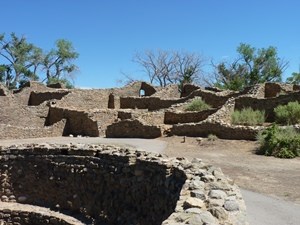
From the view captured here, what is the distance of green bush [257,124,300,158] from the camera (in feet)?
54.2

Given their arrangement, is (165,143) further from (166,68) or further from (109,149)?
(166,68)

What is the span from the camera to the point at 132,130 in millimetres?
23688

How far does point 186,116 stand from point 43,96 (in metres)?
15.4

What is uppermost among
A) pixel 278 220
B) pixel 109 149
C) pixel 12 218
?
pixel 109 149

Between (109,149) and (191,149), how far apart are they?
8041mm

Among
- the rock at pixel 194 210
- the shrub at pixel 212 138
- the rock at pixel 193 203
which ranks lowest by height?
the rock at pixel 194 210

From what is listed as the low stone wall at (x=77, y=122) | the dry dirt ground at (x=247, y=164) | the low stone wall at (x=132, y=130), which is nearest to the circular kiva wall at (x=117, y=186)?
the dry dirt ground at (x=247, y=164)

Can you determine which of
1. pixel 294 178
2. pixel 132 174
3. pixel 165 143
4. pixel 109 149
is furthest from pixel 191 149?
pixel 132 174

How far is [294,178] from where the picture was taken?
1247 centimetres

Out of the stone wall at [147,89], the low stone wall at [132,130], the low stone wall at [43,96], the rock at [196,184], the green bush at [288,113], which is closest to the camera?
→ the rock at [196,184]

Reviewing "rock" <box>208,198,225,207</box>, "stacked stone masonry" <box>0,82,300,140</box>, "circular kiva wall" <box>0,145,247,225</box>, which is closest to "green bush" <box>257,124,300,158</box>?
"stacked stone masonry" <box>0,82,300,140</box>

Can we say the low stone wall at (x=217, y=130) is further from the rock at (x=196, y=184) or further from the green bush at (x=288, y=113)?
the rock at (x=196, y=184)

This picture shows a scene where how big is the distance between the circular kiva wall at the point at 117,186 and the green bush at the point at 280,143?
8.19 metres

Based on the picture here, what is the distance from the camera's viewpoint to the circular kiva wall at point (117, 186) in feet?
19.9
